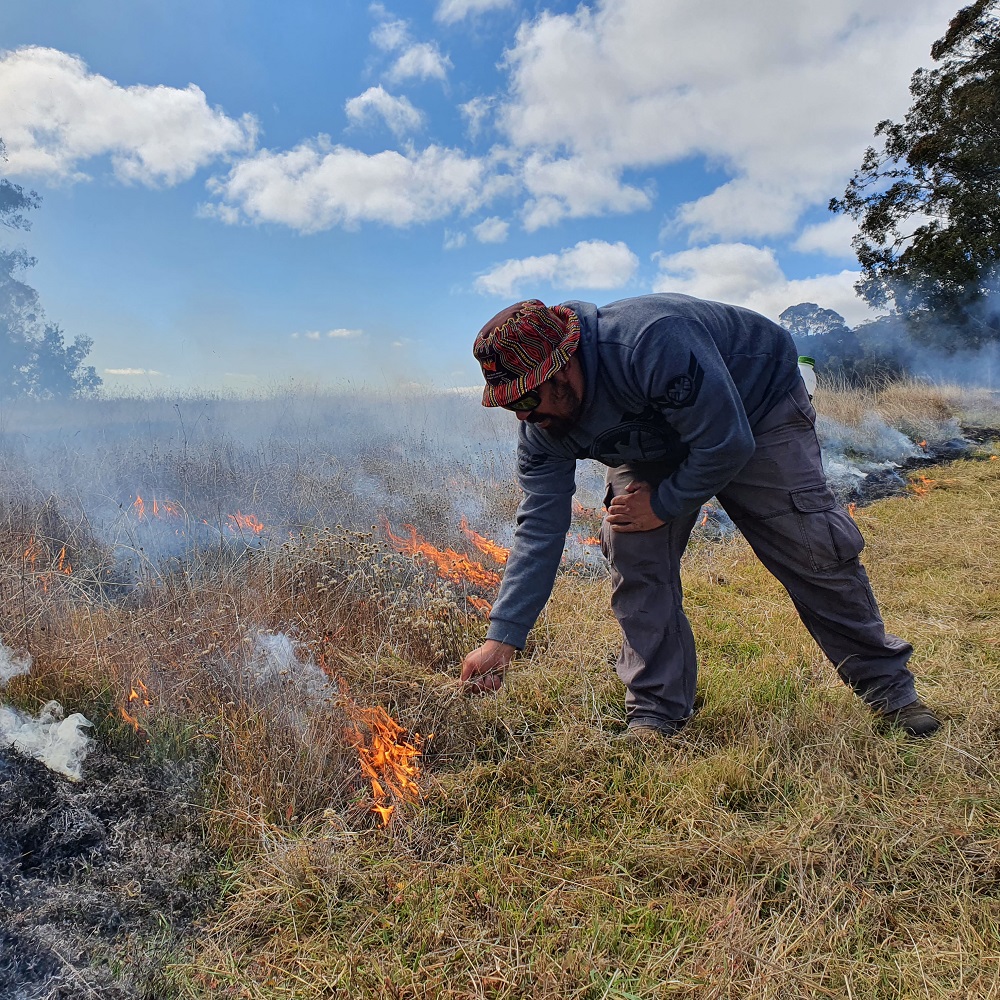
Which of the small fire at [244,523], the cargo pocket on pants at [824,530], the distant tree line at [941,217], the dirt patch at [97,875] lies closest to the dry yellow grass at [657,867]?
the dirt patch at [97,875]

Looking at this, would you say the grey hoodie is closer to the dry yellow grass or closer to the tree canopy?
the dry yellow grass

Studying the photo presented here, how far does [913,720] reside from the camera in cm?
255

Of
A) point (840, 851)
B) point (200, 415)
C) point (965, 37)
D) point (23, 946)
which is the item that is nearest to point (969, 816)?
point (840, 851)

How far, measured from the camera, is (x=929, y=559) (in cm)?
500

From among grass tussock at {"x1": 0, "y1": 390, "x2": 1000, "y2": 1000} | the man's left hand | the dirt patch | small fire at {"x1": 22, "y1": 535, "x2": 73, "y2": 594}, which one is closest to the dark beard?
the man's left hand

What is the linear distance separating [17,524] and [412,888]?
4.19m

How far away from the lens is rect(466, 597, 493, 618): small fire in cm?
382

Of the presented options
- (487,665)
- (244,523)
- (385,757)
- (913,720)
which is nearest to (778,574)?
(913,720)

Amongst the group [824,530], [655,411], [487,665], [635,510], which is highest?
[655,411]

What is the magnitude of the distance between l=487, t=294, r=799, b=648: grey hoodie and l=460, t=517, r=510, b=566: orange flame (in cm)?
219

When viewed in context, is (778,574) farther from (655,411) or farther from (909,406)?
(909,406)

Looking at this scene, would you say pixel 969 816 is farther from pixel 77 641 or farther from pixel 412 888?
pixel 77 641

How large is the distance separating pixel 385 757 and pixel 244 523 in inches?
114

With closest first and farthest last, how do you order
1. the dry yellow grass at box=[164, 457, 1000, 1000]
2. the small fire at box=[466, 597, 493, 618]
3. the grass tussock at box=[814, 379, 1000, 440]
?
1. the dry yellow grass at box=[164, 457, 1000, 1000]
2. the small fire at box=[466, 597, 493, 618]
3. the grass tussock at box=[814, 379, 1000, 440]
